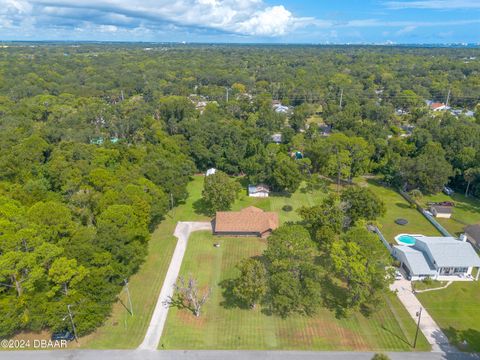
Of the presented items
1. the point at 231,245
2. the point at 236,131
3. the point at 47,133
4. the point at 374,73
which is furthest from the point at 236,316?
the point at 374,73

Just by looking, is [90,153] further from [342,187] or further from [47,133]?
[342,187]

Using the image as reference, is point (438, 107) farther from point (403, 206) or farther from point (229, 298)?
point (229, 298)

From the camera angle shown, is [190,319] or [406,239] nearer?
[190,319]

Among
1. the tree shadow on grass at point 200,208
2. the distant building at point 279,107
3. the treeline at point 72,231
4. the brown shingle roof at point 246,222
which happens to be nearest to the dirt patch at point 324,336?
the brown shingle roof at point 246,222

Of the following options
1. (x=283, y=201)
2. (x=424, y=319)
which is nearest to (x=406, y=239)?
(x=424, y=319)

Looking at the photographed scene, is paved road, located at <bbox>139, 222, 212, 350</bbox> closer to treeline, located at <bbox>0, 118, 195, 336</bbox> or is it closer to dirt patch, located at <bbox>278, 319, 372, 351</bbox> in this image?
treeline, located at <bbox>0, 118, 195, 336</bbox>
